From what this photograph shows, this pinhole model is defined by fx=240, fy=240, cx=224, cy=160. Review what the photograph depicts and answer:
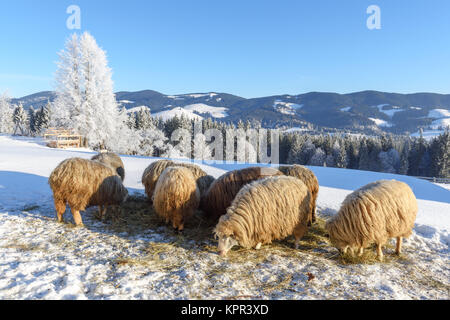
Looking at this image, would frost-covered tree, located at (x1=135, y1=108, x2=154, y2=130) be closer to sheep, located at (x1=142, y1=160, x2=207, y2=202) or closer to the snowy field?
sheep, located at (x1=142, y1=160, x2=207, y2=202)

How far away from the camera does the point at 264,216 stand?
4727 millimetres

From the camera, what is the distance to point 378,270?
419 centimetres

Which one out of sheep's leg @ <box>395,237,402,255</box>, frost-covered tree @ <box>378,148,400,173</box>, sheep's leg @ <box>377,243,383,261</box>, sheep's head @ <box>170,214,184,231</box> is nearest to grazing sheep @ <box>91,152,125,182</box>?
sheep's head @ <box>170,214,184,231</box>

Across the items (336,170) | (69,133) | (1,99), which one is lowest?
(336,170)

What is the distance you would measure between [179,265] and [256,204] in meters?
1.80

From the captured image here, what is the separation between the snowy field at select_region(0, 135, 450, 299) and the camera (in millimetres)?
3330

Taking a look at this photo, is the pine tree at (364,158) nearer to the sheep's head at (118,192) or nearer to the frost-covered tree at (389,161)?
the frost-covered tree at (389,161)

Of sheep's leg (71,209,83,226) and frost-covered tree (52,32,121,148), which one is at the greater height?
frost-covered tree (52,32,121,148)

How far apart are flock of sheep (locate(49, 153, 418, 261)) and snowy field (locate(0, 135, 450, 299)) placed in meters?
0.38

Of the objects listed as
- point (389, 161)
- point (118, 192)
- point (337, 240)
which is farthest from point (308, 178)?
point (389, 161)
